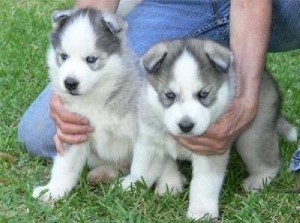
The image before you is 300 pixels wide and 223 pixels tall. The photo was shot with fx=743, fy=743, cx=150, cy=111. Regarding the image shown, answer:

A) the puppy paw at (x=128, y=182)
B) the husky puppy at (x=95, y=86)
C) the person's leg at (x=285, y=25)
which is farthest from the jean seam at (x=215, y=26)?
the puppy paw at (x=128, y=182)

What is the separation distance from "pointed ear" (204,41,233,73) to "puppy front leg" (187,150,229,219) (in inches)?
20.5

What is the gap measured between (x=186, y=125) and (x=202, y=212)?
1.90 ft

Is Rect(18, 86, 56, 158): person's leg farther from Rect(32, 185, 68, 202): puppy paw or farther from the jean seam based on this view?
the jean seam

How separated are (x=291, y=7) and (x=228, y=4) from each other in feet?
1.46

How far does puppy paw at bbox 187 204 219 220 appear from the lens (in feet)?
13.5

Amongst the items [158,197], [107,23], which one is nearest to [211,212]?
[158,197]

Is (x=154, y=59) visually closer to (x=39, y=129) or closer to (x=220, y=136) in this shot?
(x=220, y=136)

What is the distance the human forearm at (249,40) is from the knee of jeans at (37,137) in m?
1.39

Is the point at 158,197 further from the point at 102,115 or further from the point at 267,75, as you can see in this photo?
the point at 267,75

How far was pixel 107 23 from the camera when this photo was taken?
4234 mm

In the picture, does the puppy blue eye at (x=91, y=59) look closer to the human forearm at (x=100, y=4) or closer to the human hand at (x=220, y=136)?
the human hand at (x=220, y=136)

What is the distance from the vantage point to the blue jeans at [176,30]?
497 cm

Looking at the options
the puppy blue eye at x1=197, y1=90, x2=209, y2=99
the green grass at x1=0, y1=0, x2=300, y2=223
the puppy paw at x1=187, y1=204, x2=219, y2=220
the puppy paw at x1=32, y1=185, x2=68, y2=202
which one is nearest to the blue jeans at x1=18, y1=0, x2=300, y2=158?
the green grass at x1=0, y1=0, x2=300, y2=223

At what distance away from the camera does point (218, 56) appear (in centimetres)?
400
